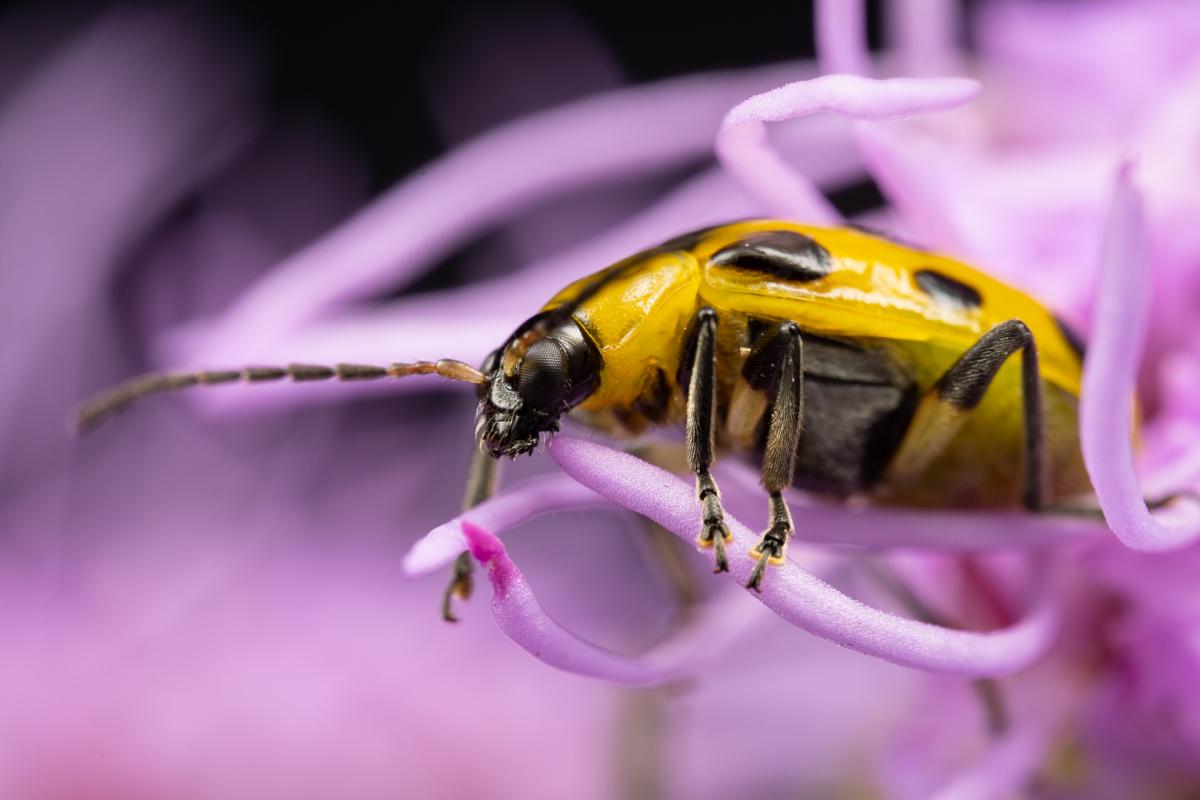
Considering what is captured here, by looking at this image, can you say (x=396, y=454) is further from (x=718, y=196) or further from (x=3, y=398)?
(x=718, y=196)

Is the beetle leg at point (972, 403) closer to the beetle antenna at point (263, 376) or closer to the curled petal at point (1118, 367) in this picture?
the curled petal at point (1118, 367)

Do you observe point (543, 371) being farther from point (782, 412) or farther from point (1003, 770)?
point (1003, 770)

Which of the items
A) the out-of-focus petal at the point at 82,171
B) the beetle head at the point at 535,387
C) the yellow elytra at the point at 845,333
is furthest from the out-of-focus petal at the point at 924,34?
the out-of-focus petal at the point at 82,171

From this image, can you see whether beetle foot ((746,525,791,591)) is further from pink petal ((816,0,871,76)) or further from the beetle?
pink petal ((816,0,871,76))

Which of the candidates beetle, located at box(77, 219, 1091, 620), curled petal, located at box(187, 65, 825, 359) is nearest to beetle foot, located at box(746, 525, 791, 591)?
beetle, located at box(77, 219, 1091, 620)

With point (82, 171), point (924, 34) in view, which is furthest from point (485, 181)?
point (82, 171)
